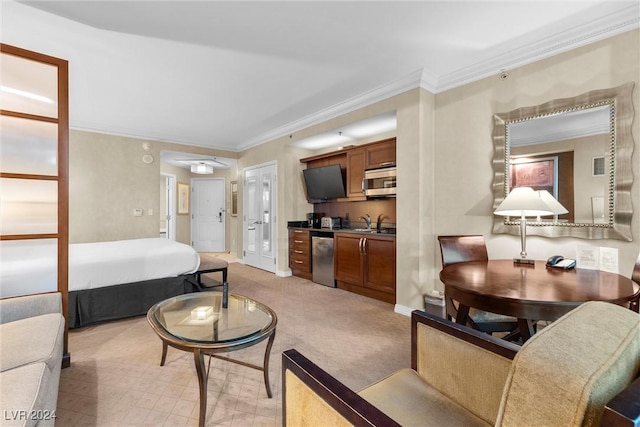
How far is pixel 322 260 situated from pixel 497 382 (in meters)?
3.57

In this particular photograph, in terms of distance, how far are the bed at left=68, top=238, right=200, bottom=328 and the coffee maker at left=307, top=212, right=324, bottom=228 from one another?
2.19 meters

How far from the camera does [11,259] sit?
201 cm

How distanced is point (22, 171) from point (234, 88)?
6.86 ft

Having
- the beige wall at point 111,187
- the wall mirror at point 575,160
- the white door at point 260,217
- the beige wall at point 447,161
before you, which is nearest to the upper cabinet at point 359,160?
the beige wall at point 447,161

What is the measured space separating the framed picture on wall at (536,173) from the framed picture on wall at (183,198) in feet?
24.8

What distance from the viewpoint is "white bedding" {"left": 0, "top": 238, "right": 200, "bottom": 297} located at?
2.02m

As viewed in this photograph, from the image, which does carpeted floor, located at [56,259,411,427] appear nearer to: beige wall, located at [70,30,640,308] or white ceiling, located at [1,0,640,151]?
beige wall, located at [70,30,640,308]

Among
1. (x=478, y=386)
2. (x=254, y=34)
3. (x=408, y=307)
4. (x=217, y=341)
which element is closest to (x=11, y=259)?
(x=217, y=341)

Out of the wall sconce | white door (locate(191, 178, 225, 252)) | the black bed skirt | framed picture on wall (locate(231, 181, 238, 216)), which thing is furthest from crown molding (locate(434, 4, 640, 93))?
white door (locate(191, 178, 225, 252))

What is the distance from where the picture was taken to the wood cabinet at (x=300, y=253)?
15.8 feet

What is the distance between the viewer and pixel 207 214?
8.05 meters

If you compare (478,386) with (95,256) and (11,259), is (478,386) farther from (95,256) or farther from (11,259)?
(95,256)

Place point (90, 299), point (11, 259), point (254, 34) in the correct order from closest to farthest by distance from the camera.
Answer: point (11, 259)
point (254, 34)
point (90, 299)

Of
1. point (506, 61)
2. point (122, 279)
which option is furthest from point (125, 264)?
point (506, 61)
